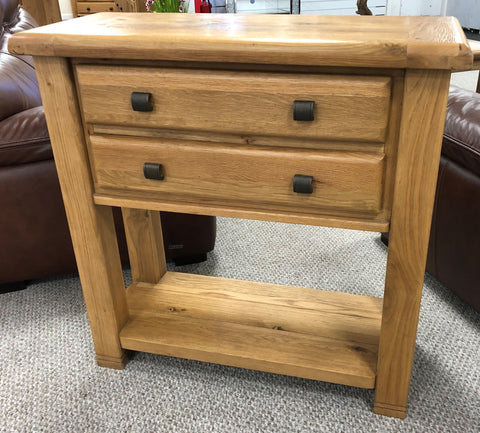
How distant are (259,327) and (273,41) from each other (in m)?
0.74

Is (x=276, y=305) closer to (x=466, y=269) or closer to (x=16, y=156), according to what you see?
(x=466, y=269)

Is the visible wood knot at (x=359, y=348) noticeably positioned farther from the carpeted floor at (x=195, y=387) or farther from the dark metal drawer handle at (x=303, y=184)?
the dark metal drawer handle at (x=303, y=184)

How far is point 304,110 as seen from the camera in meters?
0.91

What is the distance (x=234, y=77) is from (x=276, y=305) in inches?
27.3

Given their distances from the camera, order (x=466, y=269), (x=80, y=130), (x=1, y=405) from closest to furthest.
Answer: (x=80, y=130), (x=1, y=405), (x=466, y=269)

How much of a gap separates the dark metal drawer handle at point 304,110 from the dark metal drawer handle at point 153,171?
311 mm

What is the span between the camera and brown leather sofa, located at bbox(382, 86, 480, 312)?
128 centimetres

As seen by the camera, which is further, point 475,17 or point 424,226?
point 475,17

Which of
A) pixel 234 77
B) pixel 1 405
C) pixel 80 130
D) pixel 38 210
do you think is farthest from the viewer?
pixel 38 210

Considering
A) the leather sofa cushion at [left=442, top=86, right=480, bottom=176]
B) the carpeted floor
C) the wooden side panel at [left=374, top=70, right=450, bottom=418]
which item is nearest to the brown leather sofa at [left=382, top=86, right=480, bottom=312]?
the leather sofa cushion at [left=442, top=86, right=480, bottom=176]

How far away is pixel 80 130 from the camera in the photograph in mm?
1082

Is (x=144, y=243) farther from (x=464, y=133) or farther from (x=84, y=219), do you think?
(x=464, y=133)

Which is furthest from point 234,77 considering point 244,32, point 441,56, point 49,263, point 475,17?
point 475,17

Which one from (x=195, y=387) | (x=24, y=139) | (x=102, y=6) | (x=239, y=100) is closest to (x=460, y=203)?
(x=239, y=100)
